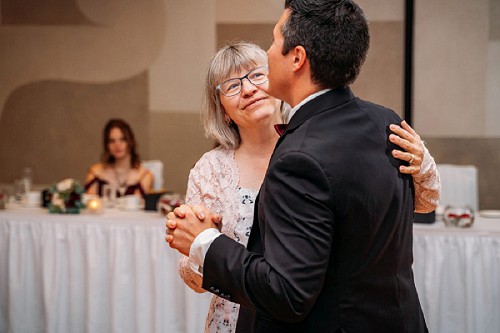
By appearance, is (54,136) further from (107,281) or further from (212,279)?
(212,279)

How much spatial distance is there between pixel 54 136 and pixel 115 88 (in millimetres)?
828

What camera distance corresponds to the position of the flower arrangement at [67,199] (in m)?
4.36

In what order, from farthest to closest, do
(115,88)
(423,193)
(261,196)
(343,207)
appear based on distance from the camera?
(115,88) < (423,193) < (261,196) < (343,207)

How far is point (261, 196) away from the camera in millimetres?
Answer: 1546

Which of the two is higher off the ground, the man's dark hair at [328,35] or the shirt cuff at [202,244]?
the man's dark hair at [328,35]

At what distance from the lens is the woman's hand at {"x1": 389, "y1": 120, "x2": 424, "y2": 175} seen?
60.6 inches

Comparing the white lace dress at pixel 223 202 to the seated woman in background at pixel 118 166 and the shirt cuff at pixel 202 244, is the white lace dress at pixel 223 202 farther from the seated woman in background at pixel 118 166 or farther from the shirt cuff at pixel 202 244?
the seated woman in background at pixel 118 166

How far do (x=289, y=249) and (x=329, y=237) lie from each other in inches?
3.8

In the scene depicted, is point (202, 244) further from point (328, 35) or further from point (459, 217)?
point (459, 217)

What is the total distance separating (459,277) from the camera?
3.74 meters

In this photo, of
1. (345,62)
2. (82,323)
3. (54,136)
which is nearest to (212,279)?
(345,62)

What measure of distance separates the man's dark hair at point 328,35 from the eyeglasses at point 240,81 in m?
0.78

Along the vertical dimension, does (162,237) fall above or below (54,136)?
below

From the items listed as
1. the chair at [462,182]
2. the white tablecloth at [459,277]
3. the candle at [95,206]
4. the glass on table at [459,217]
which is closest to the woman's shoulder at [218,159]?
the white tablecloth at [459,277]
